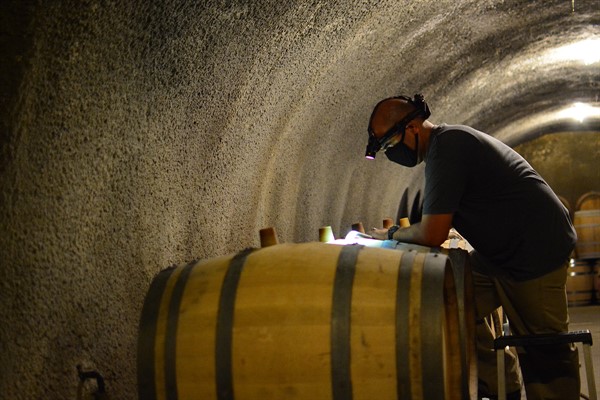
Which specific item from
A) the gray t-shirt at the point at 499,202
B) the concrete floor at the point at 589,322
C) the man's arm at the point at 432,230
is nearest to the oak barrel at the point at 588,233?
the concrete floor at the point at 589,322

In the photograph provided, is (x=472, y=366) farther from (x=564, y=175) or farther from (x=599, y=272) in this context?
(x=564, y=175)

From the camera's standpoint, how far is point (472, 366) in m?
3.46

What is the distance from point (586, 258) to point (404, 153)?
986 cm

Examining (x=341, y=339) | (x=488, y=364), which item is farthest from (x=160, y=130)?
(x=488, y=364)

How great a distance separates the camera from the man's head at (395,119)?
3.87 metres

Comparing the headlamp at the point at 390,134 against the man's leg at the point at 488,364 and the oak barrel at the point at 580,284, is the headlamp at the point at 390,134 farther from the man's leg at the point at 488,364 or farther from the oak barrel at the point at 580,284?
the oak barrel at the point at 580,284

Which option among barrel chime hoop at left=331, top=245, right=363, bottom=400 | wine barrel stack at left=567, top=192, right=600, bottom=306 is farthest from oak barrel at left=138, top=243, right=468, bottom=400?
wine barrel stack at left=567, top=192, right=600, bottom=306

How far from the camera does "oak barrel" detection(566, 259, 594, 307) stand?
1195cm

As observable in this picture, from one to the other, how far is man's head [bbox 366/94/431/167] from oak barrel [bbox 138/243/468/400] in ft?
4.38

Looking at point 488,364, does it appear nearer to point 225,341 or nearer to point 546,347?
point 546,347

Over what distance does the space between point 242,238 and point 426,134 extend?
146cm

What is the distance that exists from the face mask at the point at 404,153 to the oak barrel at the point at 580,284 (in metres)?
8.81

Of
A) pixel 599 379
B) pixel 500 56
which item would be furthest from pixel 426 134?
pixel 500 56

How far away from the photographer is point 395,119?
389 cm
